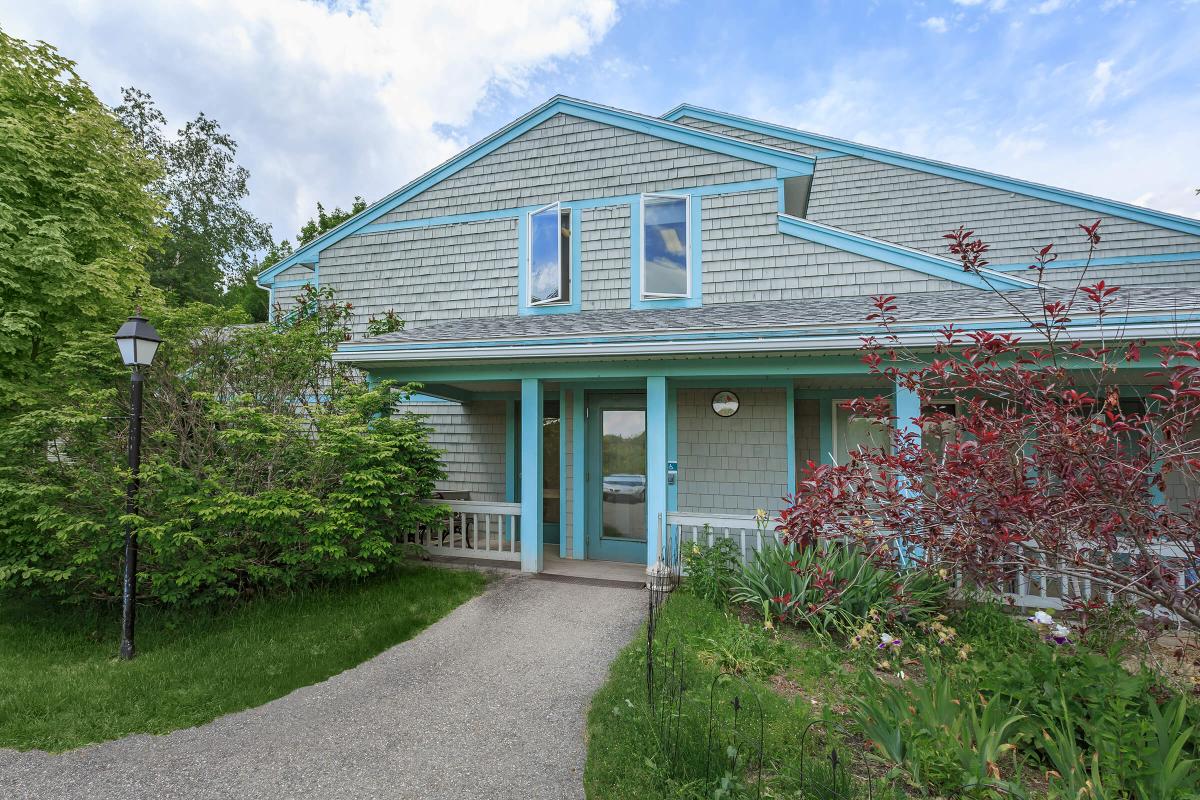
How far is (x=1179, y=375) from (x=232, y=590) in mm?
7372

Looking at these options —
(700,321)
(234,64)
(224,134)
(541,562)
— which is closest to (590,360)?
(700,321)

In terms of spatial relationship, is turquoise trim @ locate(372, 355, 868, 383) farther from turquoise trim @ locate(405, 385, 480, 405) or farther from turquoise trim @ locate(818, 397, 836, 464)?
turquoise trim @ locate(818, 397, 836, 464)

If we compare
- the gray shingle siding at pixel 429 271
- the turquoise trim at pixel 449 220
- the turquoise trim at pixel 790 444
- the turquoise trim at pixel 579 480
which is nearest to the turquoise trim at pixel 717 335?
the turquoise trim at pixel 579 480

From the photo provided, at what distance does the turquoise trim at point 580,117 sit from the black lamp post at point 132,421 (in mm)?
5730

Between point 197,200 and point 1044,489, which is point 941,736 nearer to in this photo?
point 1044,489

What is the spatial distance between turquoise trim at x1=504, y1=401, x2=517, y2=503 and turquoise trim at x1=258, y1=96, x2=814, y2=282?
170 inches

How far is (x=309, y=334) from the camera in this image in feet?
22.4

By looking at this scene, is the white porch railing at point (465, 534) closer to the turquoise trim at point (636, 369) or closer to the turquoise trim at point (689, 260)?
the turquoise trim at point (636, 369)

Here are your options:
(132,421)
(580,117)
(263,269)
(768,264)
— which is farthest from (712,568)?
(263,269)

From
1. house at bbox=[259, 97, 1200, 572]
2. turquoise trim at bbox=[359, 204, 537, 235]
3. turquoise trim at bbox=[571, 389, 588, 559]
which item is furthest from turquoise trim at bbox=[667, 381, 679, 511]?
turquoise trim at bbox=[359, 204, 537, 235]

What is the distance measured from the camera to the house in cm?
649

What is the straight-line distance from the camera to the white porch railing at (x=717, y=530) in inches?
248

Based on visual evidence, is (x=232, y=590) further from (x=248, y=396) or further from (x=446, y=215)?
(x=446, y=215)

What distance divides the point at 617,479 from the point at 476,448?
2.77 meters
